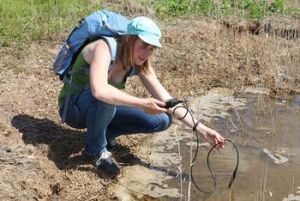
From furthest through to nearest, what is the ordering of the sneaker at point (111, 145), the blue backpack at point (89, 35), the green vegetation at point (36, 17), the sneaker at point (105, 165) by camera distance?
the green vegetation at point (36, 17)
the sneaker at point (111, 145)
the sneaker at point (105, 165)
the blue backpack at point (89, 35)

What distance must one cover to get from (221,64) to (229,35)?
854 mm

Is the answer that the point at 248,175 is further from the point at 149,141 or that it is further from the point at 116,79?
the point at 116,79

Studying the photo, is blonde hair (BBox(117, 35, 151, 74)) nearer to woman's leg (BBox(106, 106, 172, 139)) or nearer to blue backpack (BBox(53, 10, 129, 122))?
blue backpack (BBox(53, 10, 129, 122))

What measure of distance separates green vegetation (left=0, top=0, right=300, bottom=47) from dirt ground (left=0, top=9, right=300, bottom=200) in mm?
242

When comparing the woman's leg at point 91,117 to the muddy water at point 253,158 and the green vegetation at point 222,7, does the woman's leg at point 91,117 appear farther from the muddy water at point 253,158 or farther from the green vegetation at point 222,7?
the green vegetation at point 222,7

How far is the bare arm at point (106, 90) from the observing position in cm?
306

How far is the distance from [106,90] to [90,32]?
482 mm

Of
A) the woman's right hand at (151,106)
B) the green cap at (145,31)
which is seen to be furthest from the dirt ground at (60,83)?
the green cap at (145,31)

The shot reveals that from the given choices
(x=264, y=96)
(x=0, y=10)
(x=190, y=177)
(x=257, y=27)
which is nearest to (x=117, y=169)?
(x=190, y=177)

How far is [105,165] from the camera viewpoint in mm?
3676

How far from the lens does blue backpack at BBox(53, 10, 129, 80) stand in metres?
3.34

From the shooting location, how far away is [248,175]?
12.9ft

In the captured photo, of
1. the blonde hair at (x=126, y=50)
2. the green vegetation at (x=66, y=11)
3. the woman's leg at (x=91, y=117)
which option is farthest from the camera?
the green vegetation at (x=66, y=11)

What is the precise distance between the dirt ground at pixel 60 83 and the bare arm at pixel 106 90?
679 millimetres
